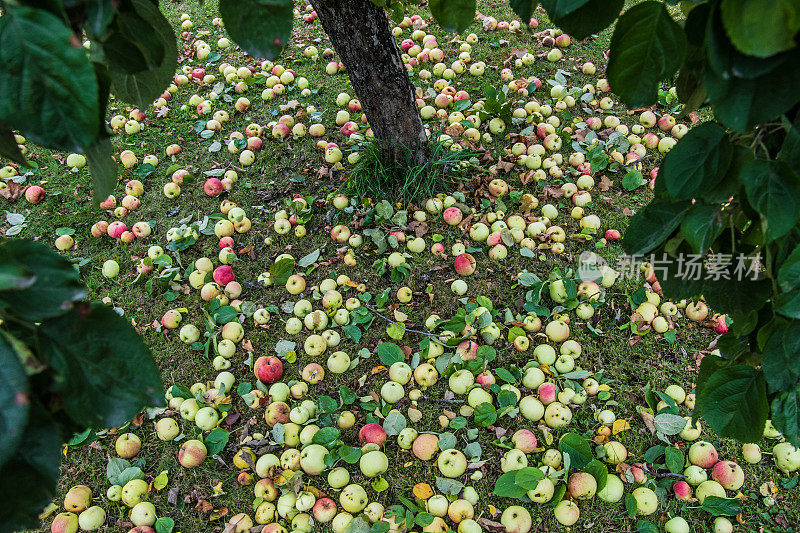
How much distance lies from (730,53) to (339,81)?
4.18 meters

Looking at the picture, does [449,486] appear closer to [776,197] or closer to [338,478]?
[338,478]

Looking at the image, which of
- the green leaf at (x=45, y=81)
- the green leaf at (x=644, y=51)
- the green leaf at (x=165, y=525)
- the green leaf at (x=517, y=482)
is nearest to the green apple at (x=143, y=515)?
the green leaf at (x=165, y=525)

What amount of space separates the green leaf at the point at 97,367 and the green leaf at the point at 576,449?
2105mm

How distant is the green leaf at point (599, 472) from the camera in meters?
2.25

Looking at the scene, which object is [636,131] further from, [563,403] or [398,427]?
[398,427]

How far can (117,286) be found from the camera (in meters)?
3.29

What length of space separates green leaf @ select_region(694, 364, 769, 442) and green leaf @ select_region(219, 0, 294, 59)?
1.19m

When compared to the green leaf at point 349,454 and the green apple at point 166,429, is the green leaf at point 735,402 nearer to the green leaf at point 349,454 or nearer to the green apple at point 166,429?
the green leaf at point 349,454

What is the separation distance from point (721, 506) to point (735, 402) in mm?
1416

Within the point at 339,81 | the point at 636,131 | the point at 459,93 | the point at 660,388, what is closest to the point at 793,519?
the point at 660,388

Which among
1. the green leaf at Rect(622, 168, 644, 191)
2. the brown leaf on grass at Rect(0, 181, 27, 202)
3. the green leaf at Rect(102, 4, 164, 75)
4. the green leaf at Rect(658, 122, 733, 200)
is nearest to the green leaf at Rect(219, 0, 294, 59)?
the green leaf at Rect(102, 4, 164, 75)

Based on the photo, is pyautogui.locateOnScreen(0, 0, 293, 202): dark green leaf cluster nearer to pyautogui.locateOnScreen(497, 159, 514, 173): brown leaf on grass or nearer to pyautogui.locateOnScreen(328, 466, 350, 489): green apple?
pyautogui.locateOnScreen(328, 466, 350, 489): green apple

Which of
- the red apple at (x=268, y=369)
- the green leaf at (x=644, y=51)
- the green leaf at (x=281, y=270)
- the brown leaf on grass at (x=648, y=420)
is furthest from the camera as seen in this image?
the green leaf at (x=281, y=270)

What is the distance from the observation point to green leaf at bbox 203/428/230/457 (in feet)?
8.24
